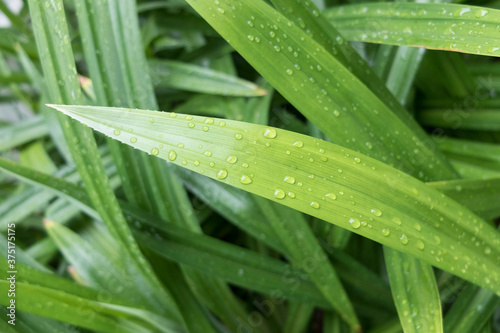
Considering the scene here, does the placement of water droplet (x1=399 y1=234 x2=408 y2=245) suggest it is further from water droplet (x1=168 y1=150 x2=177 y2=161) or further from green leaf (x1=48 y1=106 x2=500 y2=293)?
water droplet (x1=168 y1=150 x2=177 y2=161)

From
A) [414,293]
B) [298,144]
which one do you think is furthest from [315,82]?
[414,293]

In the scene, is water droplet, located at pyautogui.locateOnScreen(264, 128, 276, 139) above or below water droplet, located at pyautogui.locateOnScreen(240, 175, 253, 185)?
above

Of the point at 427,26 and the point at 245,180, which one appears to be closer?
the point at 245,180

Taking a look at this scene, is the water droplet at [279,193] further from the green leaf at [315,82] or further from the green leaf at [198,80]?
the green leaf at [198,80]

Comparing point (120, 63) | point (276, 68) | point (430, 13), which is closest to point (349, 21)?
point (430, 13)

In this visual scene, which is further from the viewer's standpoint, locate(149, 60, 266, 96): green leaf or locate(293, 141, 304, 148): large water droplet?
locate(149, 60, 266, 96): green leaf

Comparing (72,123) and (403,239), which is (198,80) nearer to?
(72,123)

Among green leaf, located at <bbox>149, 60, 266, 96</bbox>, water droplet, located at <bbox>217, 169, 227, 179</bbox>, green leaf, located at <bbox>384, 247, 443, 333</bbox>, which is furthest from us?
green leaf, located at <bbox>149, 60, 266, 96</bbox>

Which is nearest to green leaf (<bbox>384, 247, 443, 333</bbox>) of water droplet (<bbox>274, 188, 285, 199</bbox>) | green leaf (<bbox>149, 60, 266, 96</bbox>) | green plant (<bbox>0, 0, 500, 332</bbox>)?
green plant (<bbox>0, 0, 500, 332</bbox>)

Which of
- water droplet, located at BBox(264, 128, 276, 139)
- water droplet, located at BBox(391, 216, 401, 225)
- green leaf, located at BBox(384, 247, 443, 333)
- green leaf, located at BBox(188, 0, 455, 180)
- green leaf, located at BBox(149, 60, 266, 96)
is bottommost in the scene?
green leaf, located at BBox(384, 247, 443, 333)
